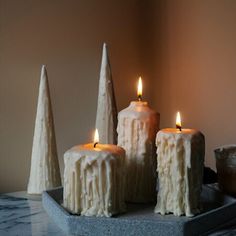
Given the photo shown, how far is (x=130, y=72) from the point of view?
129 centimetres

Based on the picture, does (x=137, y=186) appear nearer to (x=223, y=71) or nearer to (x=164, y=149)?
(x=164, y=149)

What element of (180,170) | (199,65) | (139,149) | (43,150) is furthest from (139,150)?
(199,65)

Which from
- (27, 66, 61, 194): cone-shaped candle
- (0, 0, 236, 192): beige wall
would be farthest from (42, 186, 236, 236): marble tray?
(0, 0, 236, 192): beige wall

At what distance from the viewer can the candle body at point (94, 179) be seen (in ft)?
2.55

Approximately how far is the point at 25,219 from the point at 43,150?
20cm

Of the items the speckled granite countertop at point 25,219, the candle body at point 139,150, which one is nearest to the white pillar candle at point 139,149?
the candle body at point 139,150

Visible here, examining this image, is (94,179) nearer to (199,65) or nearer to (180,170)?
(180,170)

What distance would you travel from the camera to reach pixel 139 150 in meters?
0.88

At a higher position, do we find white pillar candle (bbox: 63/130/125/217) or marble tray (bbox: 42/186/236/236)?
white pillar candle (bbox: 63/130/125/217)

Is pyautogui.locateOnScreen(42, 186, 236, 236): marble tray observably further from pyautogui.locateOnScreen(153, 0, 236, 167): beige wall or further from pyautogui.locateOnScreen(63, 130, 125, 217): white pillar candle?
pyautogui.locateOnScreen(153, 0, 236, 167): beige wall

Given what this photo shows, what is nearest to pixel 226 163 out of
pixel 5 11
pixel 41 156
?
A: pixel 41 156

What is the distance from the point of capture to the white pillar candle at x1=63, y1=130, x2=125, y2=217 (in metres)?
0.78

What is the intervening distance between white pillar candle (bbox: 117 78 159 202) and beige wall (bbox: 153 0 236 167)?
0.30 m

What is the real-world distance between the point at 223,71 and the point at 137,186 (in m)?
0.41
